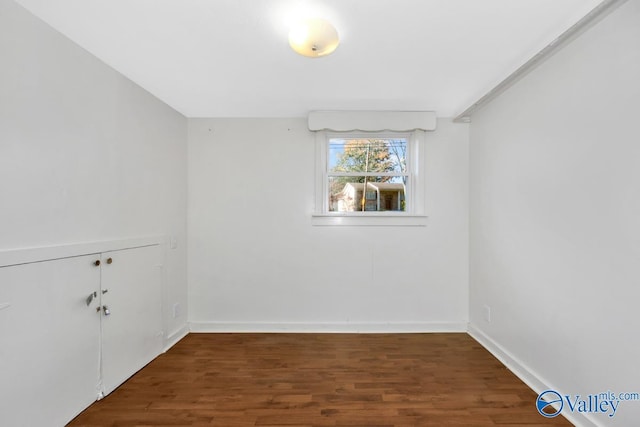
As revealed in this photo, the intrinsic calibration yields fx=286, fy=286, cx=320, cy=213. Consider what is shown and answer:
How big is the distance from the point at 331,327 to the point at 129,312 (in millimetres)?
1830

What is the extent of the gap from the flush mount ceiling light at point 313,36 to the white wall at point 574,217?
1429 mm

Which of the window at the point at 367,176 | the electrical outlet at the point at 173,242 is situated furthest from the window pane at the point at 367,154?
the electrical outlet at the point at 173,242

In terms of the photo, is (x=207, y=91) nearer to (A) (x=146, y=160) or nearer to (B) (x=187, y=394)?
(A) (x=146, y=160)

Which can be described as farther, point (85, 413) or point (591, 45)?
point (85, 413)

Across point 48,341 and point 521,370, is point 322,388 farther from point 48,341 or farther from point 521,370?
point 48,341

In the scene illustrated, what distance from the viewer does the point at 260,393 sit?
196cm

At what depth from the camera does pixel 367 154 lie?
126 inches

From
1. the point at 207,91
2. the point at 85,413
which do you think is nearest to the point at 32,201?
the point at 85,413

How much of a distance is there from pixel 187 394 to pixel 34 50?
87.8 inches

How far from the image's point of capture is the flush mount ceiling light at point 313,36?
154 centimetres

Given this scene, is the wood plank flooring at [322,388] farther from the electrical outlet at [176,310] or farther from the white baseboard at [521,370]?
the electrical outlet at [176,310]

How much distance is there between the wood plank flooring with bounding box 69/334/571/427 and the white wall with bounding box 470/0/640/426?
356 mm

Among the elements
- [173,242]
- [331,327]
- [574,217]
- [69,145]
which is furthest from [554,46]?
[173,242]

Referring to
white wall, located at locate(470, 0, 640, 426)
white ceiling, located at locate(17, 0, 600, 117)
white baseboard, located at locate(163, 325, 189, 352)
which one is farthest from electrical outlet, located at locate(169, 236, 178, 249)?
white wall, located at locate(470, 0, 640, 426)
